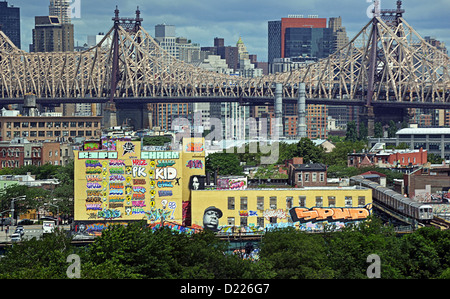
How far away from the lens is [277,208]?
48969 millimetres

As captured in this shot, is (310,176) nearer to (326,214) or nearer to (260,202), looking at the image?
(326,214)

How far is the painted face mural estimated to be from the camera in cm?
4825

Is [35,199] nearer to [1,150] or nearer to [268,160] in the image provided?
[1,150]

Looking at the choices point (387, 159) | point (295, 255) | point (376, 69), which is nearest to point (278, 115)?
point (376, 69)

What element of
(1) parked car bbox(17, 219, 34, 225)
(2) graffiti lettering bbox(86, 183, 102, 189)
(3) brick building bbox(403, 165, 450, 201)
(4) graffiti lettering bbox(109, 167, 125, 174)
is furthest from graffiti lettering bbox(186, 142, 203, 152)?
(3) brick building bbox(403, 165, 450, 201)

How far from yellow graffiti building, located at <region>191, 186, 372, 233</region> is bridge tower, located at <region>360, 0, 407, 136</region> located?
104 meters

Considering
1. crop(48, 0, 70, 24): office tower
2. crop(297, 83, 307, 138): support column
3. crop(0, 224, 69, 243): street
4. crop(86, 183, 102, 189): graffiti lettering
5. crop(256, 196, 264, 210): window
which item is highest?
crop(48, 0, 70, 24): office tower

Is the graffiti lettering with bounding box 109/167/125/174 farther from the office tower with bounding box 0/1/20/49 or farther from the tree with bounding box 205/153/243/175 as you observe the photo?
the office tower with bounding box 0/1/20/49

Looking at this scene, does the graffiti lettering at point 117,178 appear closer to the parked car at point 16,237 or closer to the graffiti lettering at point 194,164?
the graffiti lettering at point 194,164

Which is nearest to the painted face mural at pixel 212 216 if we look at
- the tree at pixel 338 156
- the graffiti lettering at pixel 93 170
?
the graffiti lettering at pixel 93 170

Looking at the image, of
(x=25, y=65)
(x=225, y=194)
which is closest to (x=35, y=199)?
(x=225, y=194)

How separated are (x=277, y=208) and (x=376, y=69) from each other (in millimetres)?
121793

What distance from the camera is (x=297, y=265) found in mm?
34000
